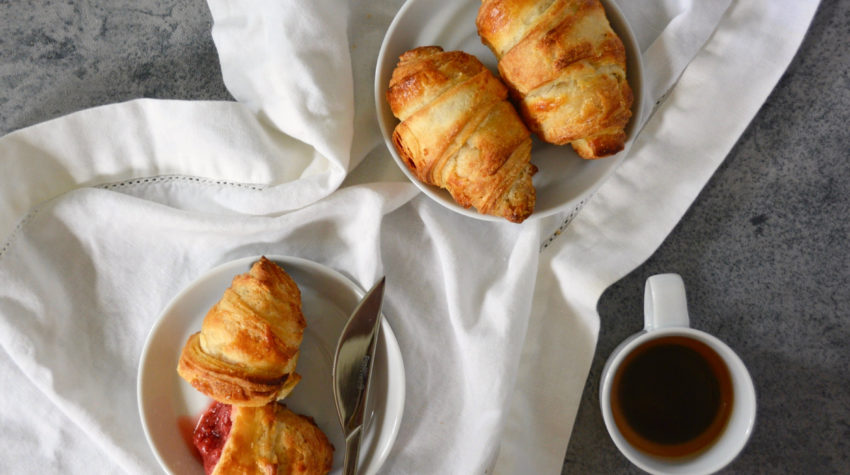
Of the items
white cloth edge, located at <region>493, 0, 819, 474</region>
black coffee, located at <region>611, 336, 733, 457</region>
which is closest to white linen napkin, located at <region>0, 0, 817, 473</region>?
white cloth edge, located at <region>493, 0, 819, 474</region>

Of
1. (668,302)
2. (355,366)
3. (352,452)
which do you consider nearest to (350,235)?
(355,366)

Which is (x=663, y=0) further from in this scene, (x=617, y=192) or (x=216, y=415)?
(x=216, y=415)

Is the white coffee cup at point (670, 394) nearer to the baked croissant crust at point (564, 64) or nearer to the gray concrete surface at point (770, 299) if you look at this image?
the gray concrete surface at point (770, 299)

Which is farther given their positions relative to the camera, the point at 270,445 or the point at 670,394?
the point at 670,394

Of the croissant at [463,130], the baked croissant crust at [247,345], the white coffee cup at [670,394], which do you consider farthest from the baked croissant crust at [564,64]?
Result: the baked croissant crust at [247,345]

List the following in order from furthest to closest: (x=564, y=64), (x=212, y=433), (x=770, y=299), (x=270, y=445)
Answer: (x=770, y=299)
(x=212, y=433)
(x=270, y=445)
(x=564, y=64)

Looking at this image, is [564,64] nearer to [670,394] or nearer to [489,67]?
[489,67]
